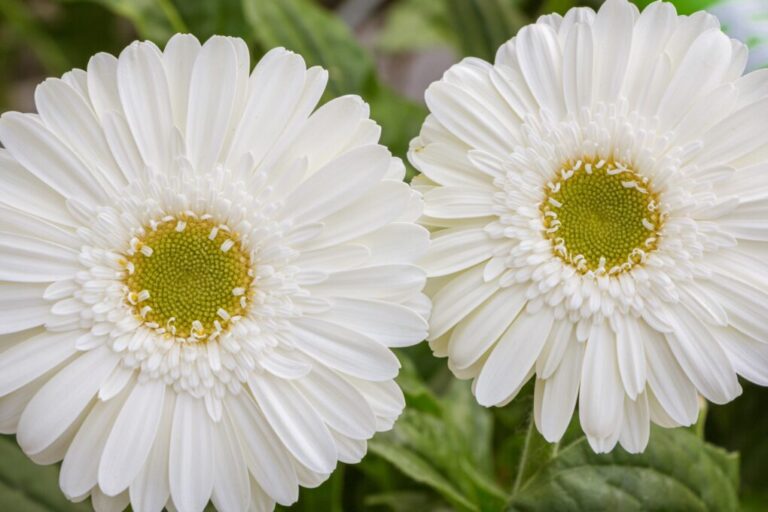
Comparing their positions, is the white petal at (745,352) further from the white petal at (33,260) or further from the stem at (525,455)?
the white petal at (33,260)

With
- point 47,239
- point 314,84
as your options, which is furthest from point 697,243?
point 47,239

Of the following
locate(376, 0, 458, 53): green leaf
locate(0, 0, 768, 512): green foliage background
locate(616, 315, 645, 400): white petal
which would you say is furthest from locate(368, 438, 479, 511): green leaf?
locate(376, 0, 458, 53): green leaf

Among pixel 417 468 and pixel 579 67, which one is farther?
pixel 417 468

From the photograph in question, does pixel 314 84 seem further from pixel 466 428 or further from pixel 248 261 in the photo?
pixel 466 428

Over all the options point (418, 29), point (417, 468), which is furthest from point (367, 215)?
point (418, 29)

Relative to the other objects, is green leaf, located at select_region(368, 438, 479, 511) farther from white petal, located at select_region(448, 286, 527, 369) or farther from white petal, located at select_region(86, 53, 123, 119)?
white petal, located at select_region(86, 53, 123, 119)

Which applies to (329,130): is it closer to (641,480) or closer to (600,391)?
(600,391)
